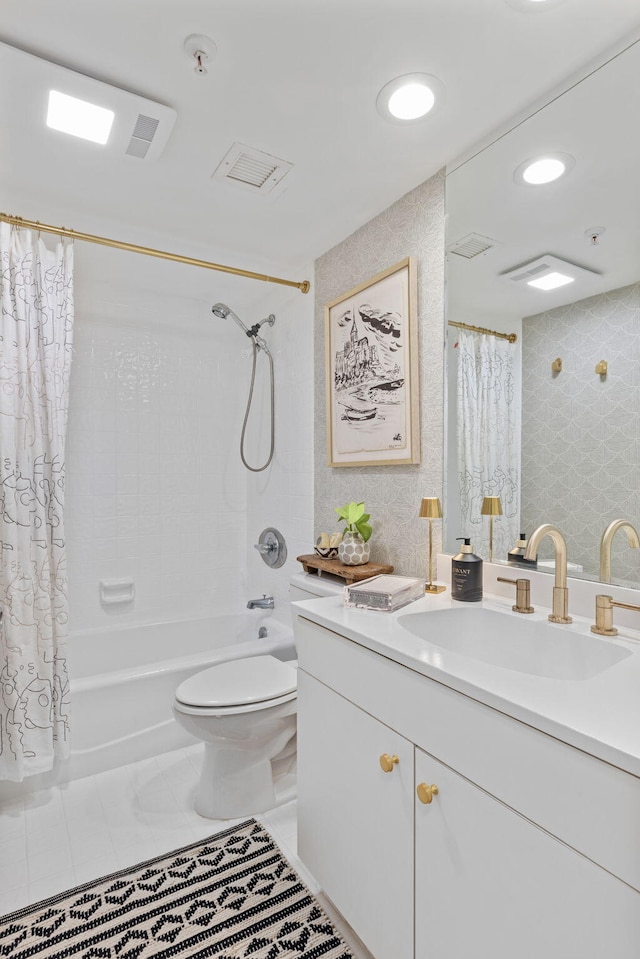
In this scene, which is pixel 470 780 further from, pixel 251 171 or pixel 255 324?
pixel 255 324

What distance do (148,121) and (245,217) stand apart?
63 cm

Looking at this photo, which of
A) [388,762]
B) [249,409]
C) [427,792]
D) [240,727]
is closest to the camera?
[427,792]

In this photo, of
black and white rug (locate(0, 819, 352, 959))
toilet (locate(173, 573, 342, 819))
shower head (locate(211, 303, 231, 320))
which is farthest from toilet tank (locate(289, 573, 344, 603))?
shower head (locate(211, 303, 231, 320))

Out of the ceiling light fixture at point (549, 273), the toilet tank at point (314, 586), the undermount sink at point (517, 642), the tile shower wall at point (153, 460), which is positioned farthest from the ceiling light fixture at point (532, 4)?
the tile shower wall at point (153, 460)

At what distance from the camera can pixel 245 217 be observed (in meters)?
2.09

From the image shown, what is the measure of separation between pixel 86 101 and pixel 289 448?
1667mm

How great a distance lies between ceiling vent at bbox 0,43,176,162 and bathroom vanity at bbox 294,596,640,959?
58.9 inches

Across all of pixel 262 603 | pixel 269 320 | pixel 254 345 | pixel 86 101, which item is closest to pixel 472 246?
pixel 86 101

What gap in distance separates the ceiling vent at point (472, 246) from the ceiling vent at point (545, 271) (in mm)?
116

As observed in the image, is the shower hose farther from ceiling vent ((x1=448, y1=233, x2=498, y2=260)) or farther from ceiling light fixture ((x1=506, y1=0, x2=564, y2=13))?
ceiling light fixture ((x1=506, y1=0, x2=564, y2=13))

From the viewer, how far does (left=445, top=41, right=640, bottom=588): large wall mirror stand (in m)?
1.24

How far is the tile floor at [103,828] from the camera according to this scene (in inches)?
60.2

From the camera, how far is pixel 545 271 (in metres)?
1.45

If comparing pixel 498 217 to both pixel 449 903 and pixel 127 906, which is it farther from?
pixel 127 906
